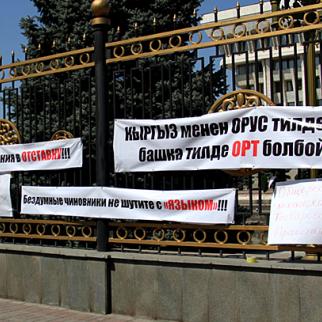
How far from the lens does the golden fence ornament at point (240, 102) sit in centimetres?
551

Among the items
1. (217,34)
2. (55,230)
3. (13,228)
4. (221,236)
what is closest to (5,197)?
(13,228)

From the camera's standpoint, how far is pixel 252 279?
17.4ft

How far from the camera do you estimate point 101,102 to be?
→ 6.65 m

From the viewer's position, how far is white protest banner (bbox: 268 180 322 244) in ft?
16.5

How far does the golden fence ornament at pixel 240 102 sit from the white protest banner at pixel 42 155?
2.03m

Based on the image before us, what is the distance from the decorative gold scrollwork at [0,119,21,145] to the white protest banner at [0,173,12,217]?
50 centimetres

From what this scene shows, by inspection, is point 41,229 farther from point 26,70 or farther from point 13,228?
point 26,70

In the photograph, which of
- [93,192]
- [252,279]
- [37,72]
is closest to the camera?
[252,279]

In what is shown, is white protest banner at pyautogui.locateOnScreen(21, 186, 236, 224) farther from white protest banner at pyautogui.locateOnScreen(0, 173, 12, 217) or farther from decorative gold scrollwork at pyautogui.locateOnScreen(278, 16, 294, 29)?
decorative gold scrollwork at pyautogui.locateOnScreen(278, 16, 294, 29)

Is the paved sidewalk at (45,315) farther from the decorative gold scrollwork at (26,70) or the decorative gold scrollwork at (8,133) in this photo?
the decorative gold scrollwork at (26,70)

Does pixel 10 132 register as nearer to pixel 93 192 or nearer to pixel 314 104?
pixel 93 192

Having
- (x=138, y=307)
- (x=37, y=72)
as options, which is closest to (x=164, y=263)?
(x=138, y=307)

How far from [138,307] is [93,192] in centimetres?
148

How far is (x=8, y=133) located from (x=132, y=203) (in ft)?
8.73
